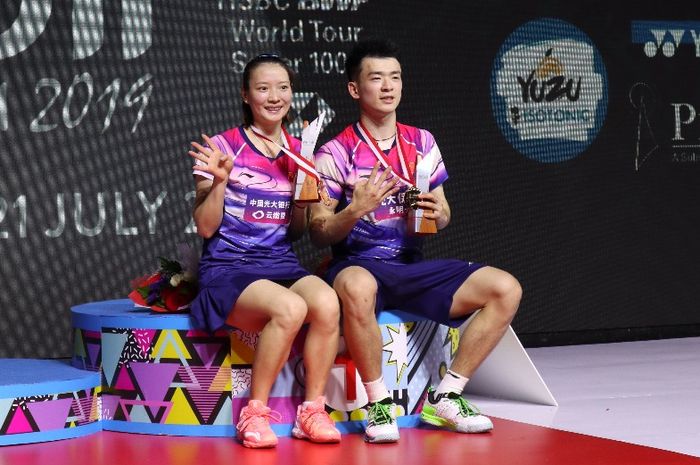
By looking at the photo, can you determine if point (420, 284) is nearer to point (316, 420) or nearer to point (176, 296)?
point (316, 420)

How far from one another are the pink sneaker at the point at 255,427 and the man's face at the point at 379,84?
1126mm

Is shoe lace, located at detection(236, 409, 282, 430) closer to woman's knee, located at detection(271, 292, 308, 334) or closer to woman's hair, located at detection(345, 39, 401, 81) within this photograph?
woman's knee, located at detection(271, 292, 308, 334)

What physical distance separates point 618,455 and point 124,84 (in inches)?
109

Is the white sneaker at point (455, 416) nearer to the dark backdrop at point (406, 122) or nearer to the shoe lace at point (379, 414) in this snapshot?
the shoe lace at point (379, 414)

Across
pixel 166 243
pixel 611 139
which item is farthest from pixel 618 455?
pixel 611 139

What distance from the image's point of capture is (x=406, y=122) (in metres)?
5.83

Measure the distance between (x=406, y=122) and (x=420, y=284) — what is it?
73.4 inches

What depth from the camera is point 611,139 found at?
6449 mm

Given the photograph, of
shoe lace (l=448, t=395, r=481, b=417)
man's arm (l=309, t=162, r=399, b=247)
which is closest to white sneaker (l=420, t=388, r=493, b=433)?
shoe lace (l=448, t=395, r=481, b=417)

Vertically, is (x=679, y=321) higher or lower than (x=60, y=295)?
lower

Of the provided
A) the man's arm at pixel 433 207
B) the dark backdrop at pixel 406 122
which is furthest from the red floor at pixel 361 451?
the dark backdrop at pixel 406 122

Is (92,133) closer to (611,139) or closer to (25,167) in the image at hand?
(25,167)

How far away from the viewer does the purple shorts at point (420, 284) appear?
4.09m

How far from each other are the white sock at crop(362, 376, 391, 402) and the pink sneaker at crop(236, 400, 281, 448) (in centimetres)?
32
